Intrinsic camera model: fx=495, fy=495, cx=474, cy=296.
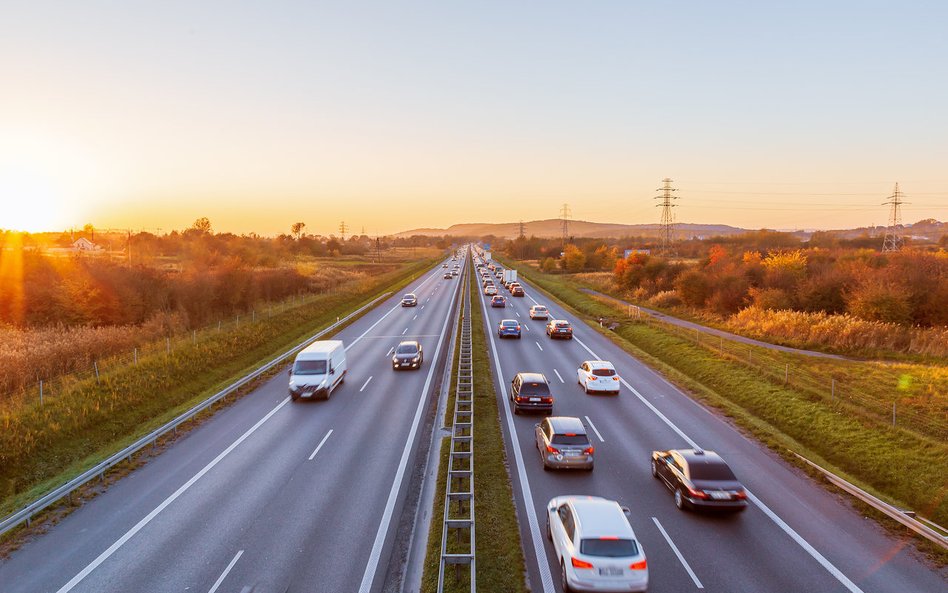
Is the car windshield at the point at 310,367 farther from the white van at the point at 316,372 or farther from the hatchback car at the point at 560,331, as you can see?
the hatchback car at the point at 560,331

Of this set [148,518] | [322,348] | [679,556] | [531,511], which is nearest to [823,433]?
[679,556]

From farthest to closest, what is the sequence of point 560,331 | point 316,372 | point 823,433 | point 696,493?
1. point 560,331
2. point 316,372
3. point 823,433
4. point 696,493

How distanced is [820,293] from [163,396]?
51.9 meters

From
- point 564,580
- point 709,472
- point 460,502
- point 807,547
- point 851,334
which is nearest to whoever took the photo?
point 564,580

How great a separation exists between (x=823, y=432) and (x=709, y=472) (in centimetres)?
955

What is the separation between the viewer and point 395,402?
2284 centimetres

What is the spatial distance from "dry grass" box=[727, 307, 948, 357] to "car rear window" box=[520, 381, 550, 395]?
25.3 m

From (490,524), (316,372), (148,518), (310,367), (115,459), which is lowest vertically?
(148,518)

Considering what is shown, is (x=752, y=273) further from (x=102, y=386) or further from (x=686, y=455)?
(x=102, y=386)

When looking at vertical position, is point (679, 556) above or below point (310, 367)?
below

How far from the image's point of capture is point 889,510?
13258 mm

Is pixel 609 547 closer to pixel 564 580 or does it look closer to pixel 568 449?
pixel 564 580

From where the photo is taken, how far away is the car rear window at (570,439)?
50.8 feet

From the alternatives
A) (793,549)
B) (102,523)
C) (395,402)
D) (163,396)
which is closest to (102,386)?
(163,396)
